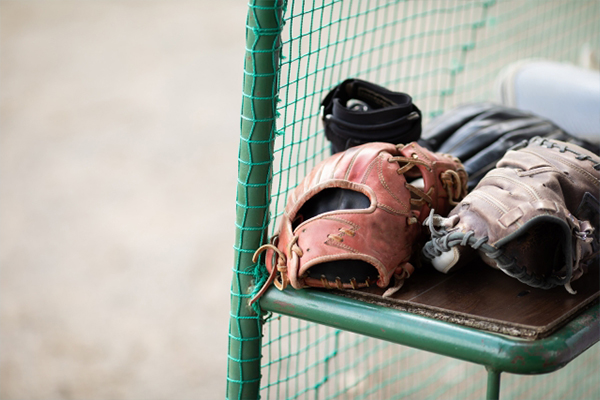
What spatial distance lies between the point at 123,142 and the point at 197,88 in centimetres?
79

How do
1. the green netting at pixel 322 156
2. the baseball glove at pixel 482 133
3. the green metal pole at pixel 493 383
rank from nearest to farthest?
1. the green metal pole at pixel 493 383
2. the green netting at pixel 322 156
3. the baseball glove at pixel 482 133

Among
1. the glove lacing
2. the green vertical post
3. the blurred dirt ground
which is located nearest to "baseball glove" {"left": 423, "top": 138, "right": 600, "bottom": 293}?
the glove lacing

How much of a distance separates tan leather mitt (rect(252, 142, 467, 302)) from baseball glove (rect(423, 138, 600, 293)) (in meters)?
0.05

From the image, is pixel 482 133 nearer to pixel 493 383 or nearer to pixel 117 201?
pixel 493 383

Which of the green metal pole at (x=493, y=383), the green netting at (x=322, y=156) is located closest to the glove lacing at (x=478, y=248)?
Answer: the green metal pole at (x=493, y=383)

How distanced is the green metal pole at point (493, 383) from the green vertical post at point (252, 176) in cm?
37

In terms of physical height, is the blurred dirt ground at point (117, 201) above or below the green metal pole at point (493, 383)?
below

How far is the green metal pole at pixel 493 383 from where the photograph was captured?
0.78m

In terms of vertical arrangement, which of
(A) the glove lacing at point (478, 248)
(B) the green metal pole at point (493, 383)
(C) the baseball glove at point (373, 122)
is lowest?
(B) the green metal pole at point (493, 383)

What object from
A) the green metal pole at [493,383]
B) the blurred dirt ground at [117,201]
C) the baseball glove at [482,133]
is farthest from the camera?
the blurred dirt ground at [117,201]

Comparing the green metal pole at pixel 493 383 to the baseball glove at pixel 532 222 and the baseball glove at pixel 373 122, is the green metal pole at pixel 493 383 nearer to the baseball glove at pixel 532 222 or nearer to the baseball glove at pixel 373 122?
the baseball glove at pixel 532 222

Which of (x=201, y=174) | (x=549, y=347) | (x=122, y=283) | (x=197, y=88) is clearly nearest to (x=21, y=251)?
(x=122, y=283)

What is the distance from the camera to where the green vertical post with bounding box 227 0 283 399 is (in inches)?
34.4

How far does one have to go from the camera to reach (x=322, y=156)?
148cm
